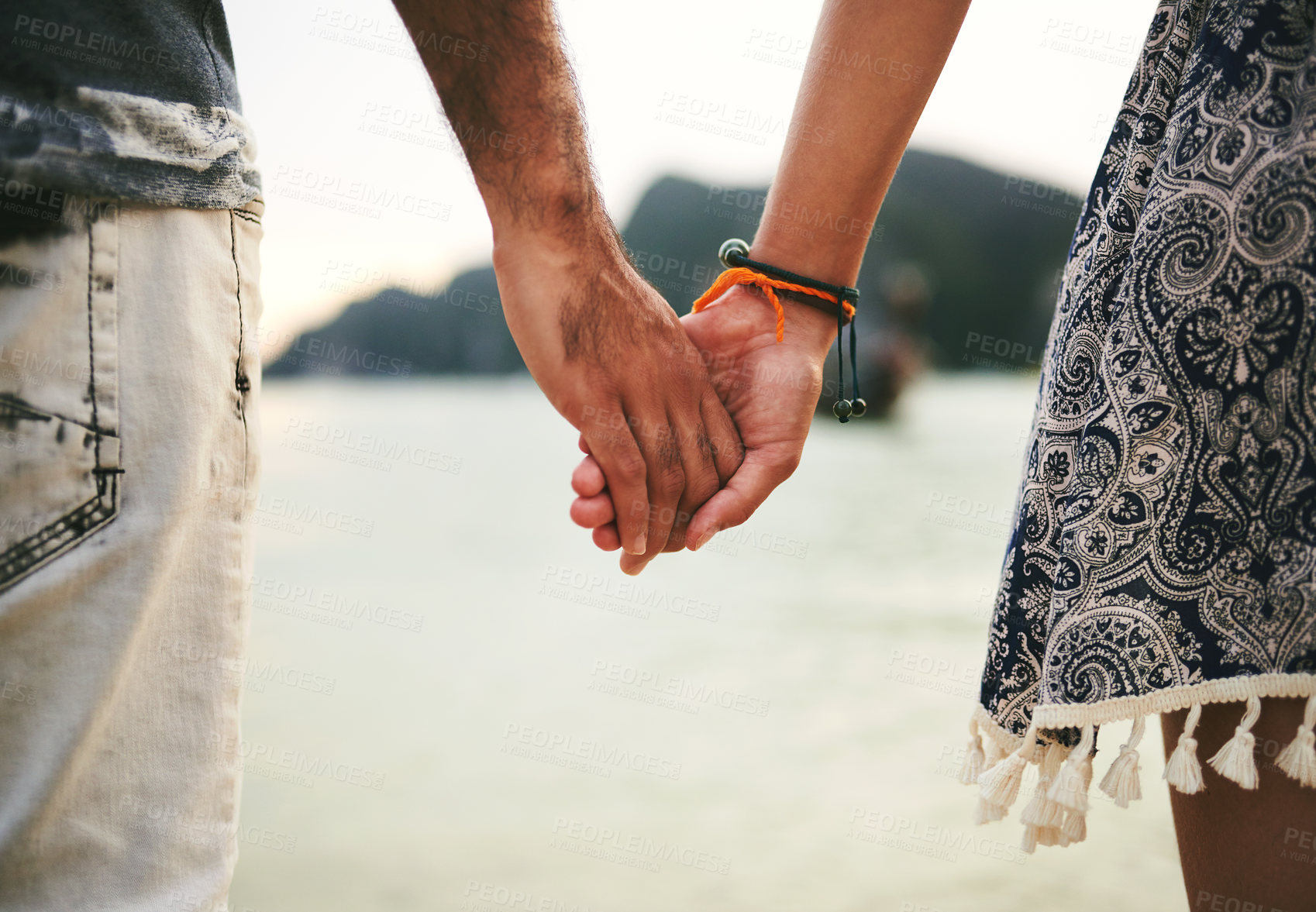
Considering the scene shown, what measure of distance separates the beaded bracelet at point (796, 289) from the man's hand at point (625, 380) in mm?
144

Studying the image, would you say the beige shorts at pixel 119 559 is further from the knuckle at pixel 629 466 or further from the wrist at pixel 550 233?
the knuckle at pixel 629 466

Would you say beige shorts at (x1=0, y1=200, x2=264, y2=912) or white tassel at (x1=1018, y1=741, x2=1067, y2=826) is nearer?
beige shorts at (x1=0, y1=200, x2=264, y2=912)

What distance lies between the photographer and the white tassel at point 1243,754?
2.03ft

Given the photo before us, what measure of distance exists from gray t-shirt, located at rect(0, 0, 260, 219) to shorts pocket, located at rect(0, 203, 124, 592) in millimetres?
31

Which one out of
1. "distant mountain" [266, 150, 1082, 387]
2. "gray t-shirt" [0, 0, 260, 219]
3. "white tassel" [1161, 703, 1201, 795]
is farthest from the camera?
"distant mountain" [266, 150, 1082, 387]

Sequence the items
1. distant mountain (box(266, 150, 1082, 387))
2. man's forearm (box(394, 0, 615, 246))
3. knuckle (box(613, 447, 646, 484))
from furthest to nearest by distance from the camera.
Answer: distant mountain (box(266, 150, 1082, 387)) → knuckle (box(613, 447, 646, 484)) → man's forearm (box(394, 0, 615, 246))

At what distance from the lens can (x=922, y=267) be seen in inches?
1011

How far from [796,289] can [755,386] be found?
0.52 ft

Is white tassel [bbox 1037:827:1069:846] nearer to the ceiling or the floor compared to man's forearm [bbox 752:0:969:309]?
nearer to the floor

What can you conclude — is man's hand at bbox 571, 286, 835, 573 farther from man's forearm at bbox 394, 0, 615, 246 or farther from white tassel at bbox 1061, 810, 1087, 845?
white tassel at bbox 1061, 810, 1087, 845

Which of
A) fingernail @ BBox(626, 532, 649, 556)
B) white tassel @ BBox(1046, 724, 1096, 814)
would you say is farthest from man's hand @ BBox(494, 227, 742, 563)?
white tassel @ BBox(1046, 724, 1096, 814)

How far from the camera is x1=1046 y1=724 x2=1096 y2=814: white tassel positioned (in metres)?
0.72

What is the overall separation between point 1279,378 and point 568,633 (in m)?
3.07

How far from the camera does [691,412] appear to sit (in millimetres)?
1257
